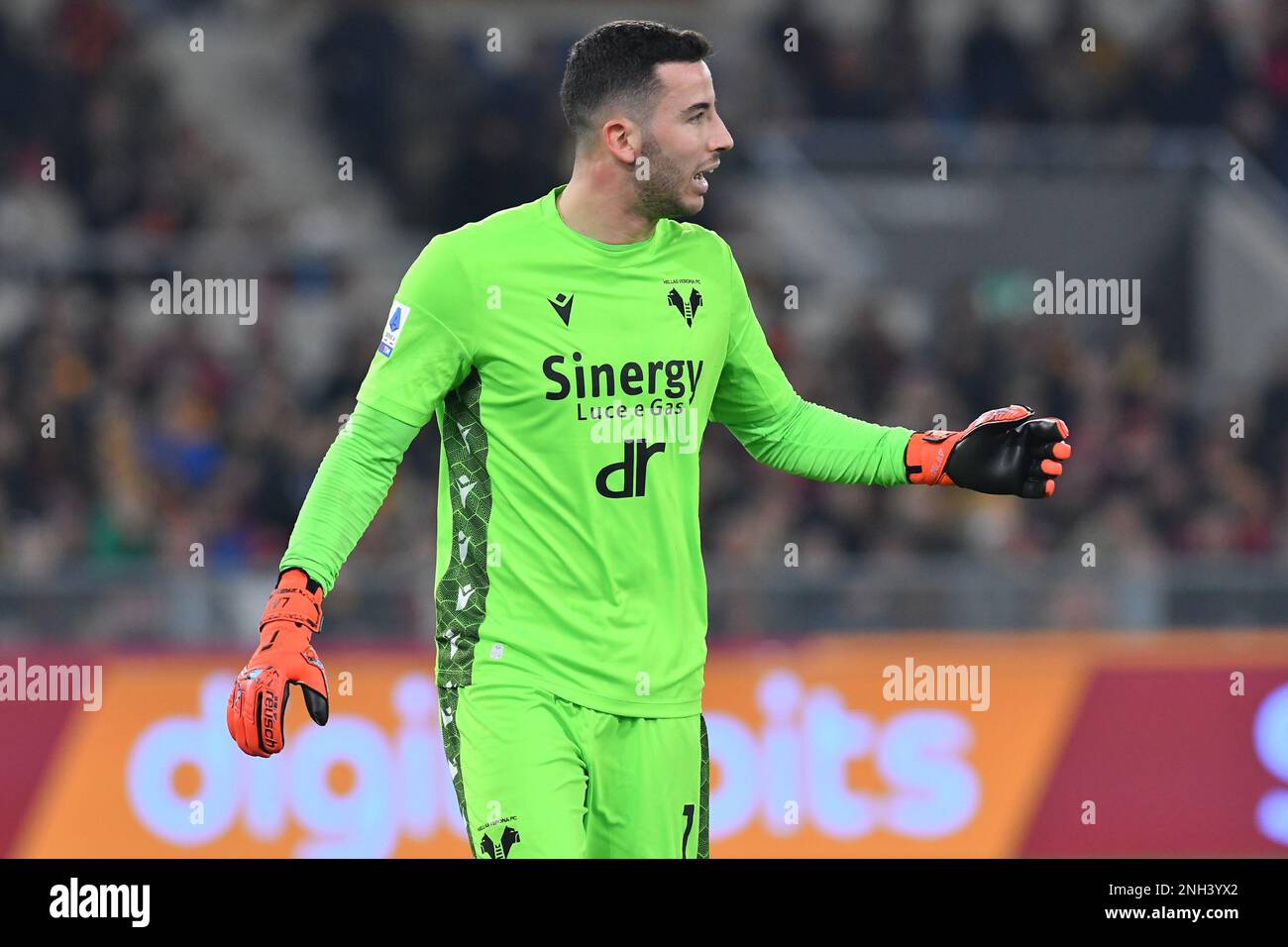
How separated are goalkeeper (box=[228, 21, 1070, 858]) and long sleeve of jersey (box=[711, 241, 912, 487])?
14cm

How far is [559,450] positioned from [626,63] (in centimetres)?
93

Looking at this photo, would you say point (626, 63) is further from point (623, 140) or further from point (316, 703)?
point (316, 703)

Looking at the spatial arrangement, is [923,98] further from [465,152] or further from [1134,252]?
[465,152]

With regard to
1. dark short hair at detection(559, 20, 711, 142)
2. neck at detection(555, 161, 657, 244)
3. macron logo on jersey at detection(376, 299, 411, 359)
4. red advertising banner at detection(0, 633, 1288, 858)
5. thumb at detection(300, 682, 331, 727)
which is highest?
dark short hair at detection(559, 20, 711, 142)

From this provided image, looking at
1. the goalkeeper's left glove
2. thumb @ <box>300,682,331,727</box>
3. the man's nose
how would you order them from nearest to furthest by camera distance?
thumb @ <box>300,682,331,727</box> → the man's nose → the goalkeeper's left glove

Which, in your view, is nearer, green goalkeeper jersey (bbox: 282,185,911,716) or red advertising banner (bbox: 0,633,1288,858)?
green goalkeeper jersey (bbox: 282,185,911,716)

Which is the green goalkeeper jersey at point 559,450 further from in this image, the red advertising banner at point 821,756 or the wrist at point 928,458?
the red advertising banner at point 821,756

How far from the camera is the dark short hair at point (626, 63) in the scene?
502 cm

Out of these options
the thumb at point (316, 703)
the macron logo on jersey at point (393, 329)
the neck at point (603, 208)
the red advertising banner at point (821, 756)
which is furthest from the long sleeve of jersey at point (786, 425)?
the red advertising banner at point (821, 756)

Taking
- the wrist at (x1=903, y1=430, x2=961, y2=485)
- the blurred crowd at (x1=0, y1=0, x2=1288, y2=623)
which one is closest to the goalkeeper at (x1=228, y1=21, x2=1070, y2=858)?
the wrist at (x1=903, y1=430, x2=961, y2=485)

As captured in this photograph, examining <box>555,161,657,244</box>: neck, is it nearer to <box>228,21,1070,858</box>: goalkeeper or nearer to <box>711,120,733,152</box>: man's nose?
<box>228,21,1070,858</box>: goalkeeper

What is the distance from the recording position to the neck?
5.05 m

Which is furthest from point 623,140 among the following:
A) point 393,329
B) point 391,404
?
point 391,404

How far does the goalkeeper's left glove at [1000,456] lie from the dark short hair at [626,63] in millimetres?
1098
